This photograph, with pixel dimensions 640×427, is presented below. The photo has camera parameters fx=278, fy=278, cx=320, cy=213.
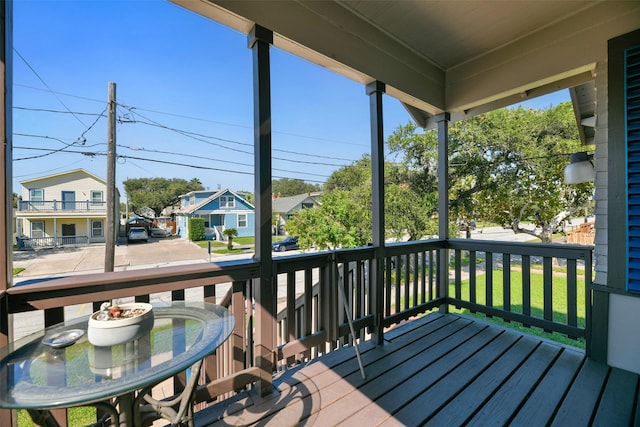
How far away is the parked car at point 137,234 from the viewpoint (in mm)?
1973

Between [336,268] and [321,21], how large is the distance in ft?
6.30

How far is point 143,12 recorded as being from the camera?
223 centimetres

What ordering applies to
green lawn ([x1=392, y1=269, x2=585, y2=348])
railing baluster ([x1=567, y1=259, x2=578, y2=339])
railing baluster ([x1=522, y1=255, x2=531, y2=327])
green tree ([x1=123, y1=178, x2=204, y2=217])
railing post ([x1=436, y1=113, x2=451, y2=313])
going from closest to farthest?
green tree ([x1=123, y1=178, x2=204, y2=217])
railing baluster ([x1=567, y1=259, x2=578, y2=339])
railing baluster ([x1=522, y1=255, x2=531, y2=327])
railing post ([x1=436, y1=113, x2=451, y2=313])
green lawn ([x1=392, y1=269, x2=585, y2=348])

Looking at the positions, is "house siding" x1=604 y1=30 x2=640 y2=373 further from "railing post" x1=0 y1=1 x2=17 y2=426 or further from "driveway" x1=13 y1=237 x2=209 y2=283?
"railing post" x1=0 y1=1 x2=17 y2=426

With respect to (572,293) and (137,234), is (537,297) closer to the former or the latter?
(572,293)

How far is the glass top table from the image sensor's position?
793 millimetres

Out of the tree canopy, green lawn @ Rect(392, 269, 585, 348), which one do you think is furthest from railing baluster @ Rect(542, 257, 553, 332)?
the tree canopy

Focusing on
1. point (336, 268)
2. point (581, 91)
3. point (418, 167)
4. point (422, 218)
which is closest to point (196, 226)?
point (336, 268)

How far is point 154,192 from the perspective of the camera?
2.11m

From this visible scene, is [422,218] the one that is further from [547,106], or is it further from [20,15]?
[20,15]

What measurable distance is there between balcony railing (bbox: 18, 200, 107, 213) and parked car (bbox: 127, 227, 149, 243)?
22 cm

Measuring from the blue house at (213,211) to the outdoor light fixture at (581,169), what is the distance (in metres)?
2.93

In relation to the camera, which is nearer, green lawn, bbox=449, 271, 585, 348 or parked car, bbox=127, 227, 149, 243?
parked car, bbox=127, 227, 149, 243

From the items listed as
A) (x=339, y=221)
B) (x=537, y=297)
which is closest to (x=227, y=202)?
(x=339, y=221)
